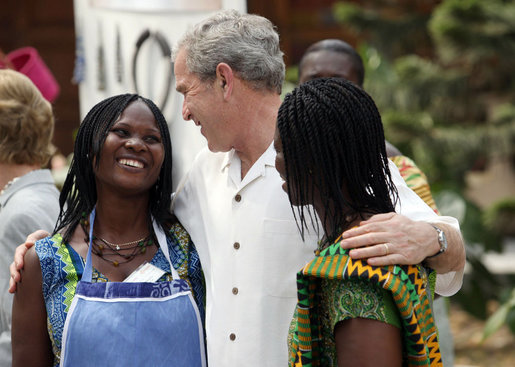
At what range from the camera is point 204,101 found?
8.55ft

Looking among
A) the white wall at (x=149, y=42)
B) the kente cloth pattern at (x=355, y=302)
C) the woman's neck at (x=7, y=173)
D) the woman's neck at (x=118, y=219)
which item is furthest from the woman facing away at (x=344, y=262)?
the white wall at (x=149, y=42)

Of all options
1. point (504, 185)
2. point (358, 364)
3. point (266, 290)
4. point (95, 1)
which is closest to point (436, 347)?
point (358, 364)

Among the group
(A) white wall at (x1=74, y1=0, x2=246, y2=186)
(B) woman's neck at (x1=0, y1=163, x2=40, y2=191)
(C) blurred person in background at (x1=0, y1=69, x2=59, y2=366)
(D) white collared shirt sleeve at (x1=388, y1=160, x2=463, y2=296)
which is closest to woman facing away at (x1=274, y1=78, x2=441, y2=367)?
(D) white collared shirt sleeve at (x1=388, y1=160, x2=463, y2=296)

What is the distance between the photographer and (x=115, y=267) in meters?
2.56

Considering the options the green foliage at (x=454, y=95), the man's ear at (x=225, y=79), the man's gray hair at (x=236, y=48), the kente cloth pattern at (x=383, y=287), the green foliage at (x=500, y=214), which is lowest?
the green foliage at (x=500, y=214)

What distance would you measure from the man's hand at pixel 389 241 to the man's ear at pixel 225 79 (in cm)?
84

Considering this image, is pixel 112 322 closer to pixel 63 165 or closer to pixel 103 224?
pixel 103 224

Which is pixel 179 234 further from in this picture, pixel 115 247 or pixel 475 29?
pixel 475 29

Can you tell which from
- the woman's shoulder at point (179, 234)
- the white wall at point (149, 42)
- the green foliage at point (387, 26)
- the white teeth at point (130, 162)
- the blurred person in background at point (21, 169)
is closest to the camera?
the white teeth at point (130, 162)

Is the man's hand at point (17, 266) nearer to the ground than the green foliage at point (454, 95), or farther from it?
farther from it

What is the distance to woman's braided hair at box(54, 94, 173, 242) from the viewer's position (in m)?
2.60

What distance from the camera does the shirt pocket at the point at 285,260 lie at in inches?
98.6

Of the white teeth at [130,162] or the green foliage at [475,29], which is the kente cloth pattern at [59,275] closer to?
the white teeth at [130,162]

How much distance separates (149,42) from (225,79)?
129cm
